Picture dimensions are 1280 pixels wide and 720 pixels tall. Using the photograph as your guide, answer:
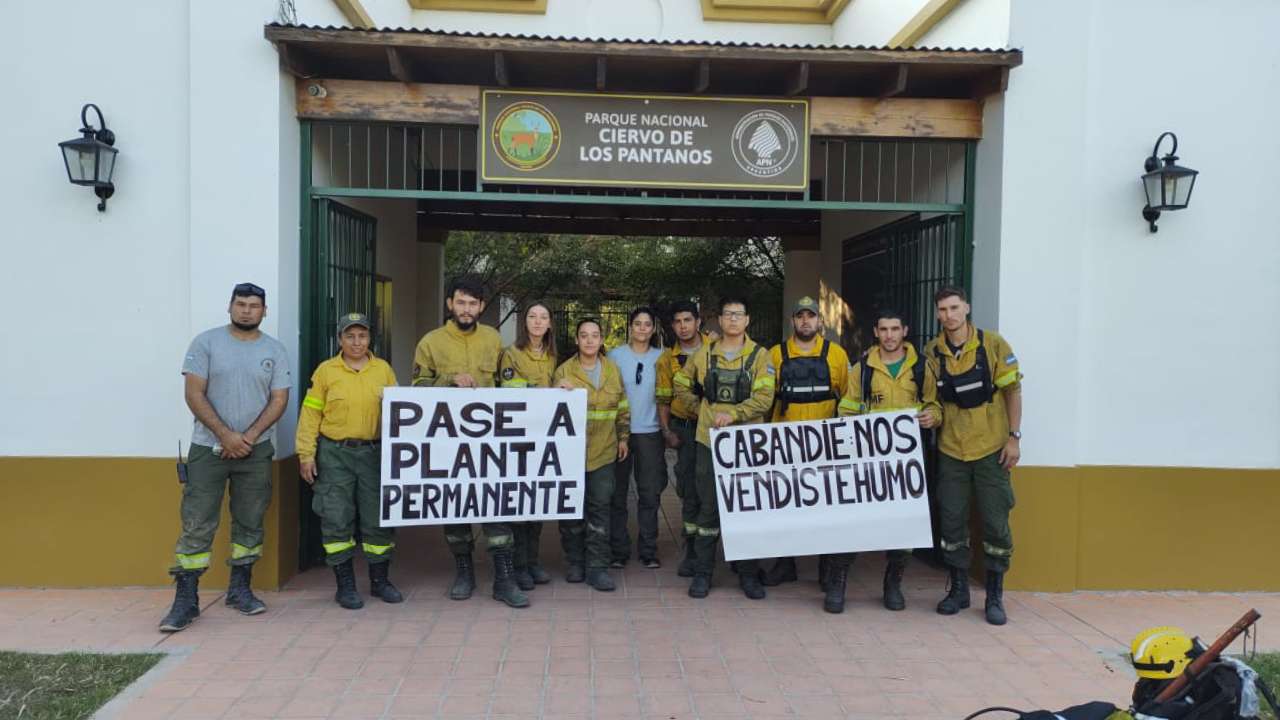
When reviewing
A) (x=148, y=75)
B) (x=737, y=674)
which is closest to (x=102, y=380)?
(x=148, y=75)

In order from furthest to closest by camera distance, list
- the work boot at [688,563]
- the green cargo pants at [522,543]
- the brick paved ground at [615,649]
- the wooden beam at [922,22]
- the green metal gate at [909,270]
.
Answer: the wooden beam at [922,22] < the green metal gate at [909,270] < the work boot at [688,563] < the green cargo pants at [522,543] < the brick paved ground at [615,649]

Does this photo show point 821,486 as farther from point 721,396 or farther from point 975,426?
point 975,426

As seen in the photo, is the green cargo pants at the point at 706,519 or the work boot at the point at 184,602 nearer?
the work boot at the point at 184,602

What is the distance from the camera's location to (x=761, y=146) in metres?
6.21

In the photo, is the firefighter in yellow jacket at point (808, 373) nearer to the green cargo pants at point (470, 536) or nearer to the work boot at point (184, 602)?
the green cargo pants at point (470, 536)

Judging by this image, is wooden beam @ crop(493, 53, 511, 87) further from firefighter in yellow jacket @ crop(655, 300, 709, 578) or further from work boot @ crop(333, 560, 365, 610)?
work boot @ crop(333, 560, 365, 610)

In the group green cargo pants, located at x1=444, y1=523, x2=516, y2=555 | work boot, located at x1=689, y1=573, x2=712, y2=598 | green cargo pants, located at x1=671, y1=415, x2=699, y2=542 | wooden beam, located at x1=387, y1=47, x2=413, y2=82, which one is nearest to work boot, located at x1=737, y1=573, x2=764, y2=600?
work boot, located at x1=689, y1=573, x2=712, y2=598

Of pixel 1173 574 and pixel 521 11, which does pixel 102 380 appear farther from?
pixel 1173 574

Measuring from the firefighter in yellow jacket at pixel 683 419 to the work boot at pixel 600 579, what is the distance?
24.7 inches

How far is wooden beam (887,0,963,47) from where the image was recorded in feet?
23.3

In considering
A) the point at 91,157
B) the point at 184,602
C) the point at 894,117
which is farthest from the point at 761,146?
the point at 184,602

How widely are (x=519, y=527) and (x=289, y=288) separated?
7.39ft

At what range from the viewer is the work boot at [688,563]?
6.39 m

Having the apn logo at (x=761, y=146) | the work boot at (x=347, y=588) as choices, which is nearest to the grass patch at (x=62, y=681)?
the work boot at (x=347, y=588)
